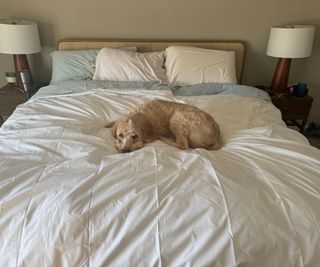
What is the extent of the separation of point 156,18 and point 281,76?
128 centimetres

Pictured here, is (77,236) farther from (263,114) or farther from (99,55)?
(99,55)

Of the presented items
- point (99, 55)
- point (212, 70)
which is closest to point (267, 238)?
point (212, 70)

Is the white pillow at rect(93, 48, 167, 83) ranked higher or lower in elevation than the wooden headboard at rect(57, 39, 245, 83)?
lower

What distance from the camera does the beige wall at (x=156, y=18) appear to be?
2.63 metres

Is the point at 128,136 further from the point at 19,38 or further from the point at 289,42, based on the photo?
the point at 289,42

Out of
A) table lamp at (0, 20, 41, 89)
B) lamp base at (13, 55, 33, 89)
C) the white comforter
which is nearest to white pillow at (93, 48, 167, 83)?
table lamp at (0, 20, 41, 89)

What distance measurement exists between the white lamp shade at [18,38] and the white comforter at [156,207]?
4.81 feet

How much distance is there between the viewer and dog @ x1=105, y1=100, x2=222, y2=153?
1.32 metres

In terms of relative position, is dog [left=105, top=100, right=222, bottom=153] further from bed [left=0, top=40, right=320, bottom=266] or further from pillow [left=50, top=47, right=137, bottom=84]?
pillow [left=50, top=47, right=137, bottom=84]

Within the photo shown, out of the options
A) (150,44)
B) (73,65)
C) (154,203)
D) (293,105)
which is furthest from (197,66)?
(154,203)

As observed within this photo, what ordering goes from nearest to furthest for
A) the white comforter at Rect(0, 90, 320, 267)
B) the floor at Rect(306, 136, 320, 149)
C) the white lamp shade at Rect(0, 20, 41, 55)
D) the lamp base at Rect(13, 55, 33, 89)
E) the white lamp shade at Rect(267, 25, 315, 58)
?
the white comforter at Rect(0, 90, 320, 267), the white lamp shade at Rect(0, 20, 41, 55), the white lamp shade at Rect(267, 25, 315, 58), the lamp base at Rect(13, 55, 33, 89), the floor at Rect(306, 136, 320, 149)

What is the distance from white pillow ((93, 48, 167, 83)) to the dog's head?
1.05 m

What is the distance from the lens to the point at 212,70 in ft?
8.09

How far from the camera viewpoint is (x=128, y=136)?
1.29 metres
